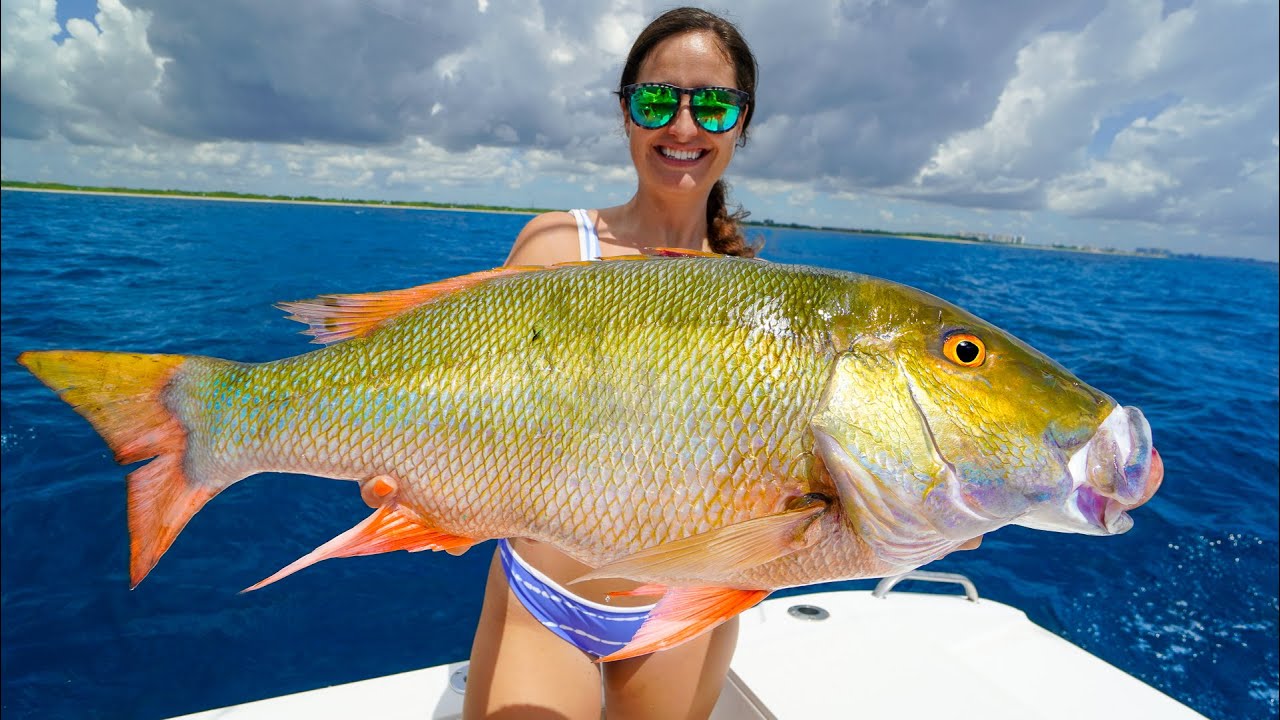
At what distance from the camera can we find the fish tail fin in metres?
1.69

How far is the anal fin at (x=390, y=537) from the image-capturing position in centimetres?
170

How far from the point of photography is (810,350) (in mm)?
1543

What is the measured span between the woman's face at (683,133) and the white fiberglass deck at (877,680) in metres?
2.41

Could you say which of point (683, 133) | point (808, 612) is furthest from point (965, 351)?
point (808, 612)

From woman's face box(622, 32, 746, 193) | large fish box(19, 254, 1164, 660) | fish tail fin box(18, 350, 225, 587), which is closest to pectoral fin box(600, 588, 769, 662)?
large fish box(19, 254, 1164, 660)

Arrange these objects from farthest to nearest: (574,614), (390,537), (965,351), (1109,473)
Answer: (574,614) < (390,537) < (965,351) < (1109,473)

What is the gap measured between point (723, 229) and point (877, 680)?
92.7 inches

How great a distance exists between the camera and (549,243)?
2.61 meters

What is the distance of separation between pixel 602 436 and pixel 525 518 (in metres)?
0.32

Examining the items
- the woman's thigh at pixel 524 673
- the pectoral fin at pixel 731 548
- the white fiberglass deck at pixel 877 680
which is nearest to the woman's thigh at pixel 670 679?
the woman's thigh at pixel 524 673

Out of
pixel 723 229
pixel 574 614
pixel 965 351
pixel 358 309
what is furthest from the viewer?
pixel 723 229

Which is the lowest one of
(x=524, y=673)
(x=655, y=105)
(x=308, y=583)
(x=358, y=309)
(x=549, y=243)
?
(x=308, y=583)

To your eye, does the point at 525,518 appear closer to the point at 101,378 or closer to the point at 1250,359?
the point at 101,378

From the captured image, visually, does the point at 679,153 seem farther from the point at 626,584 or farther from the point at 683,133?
the point at 626,584
